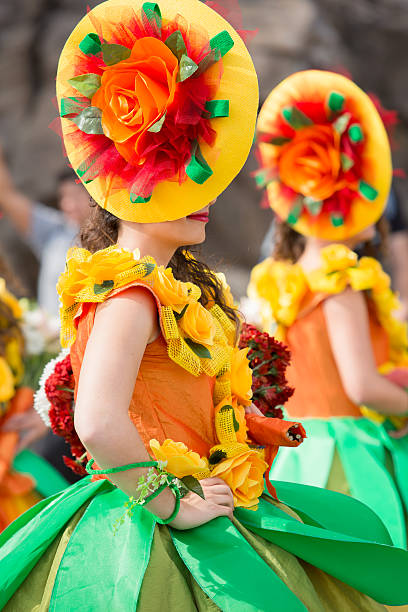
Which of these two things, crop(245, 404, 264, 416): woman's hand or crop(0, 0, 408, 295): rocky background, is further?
crop(0, 0, 408, 295): rocky background

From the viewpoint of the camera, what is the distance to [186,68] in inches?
61.9

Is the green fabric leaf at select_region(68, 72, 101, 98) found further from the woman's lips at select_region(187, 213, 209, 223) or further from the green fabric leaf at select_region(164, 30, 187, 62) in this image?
the woman's lips at select_region(187, 213, 209, 223)

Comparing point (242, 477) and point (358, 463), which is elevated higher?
point (242, 477)

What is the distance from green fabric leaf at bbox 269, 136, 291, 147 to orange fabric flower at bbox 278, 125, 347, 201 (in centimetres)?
1

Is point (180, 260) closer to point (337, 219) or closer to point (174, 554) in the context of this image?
point (174, 554)

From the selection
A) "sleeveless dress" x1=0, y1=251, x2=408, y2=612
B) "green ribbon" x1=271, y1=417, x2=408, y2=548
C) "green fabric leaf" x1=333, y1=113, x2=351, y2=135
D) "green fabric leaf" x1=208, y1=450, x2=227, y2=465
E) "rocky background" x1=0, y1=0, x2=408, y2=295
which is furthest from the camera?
"rocky background" x1=0, y1=0, x2=408, y2=295

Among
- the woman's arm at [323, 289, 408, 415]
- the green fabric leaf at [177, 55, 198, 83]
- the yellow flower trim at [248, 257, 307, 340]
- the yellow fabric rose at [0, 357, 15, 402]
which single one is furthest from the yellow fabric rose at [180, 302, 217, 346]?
the yellow fabric rose at [0, 357, 15, 402]

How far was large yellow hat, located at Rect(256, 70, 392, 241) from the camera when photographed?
2.71 meters

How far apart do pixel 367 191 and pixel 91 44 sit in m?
1.38

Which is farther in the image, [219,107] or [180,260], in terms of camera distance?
[180,260]

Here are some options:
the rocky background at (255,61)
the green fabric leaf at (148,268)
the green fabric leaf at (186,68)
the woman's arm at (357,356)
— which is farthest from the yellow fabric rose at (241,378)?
Answer: the rocky background at (255,61)

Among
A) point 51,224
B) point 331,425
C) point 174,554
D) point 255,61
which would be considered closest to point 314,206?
point 331,425

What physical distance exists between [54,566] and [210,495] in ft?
1.12

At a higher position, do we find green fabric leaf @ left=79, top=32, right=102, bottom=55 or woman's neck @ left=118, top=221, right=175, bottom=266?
green fabric leaf @ left=79, top=32, right=102, bottom=55
